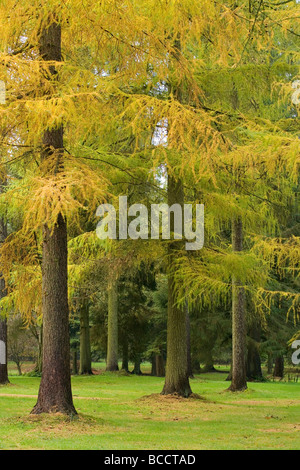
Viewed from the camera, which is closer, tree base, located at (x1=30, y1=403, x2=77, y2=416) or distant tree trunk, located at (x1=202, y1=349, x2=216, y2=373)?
tree base, located at (x1=30, y1=403, x2=77, y2=416)

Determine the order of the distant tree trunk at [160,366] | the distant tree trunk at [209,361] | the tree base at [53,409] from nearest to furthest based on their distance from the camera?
the tree base at [53,409], the distant tree trunk at [209,361], the distant tree trunk at [160,366]

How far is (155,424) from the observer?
945 cm

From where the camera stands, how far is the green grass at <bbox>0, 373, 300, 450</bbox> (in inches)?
292

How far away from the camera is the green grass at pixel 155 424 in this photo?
292 inches

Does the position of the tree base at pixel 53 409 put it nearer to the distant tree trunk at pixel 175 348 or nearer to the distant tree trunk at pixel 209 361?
the distant tree trunk at pixel 175 348

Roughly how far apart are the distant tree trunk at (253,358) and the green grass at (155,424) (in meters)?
9.63

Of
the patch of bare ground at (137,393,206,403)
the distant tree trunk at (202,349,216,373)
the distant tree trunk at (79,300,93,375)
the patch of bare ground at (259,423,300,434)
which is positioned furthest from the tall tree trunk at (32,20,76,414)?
the distant tree trunk at (202,349,216,373)

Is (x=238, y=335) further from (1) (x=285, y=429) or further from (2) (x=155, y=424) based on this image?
(2) (x=155, y=424)

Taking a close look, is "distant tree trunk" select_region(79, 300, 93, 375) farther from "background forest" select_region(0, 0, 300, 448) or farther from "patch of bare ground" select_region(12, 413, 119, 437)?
"patch of bare ground" select_region(12, 413, 119, 437)

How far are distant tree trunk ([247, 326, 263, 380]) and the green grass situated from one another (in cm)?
963

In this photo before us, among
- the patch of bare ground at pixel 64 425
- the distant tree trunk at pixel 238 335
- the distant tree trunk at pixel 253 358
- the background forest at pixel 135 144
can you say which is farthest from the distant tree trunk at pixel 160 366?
the patch of bare ground at pixel 64 425

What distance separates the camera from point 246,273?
11.6 m
